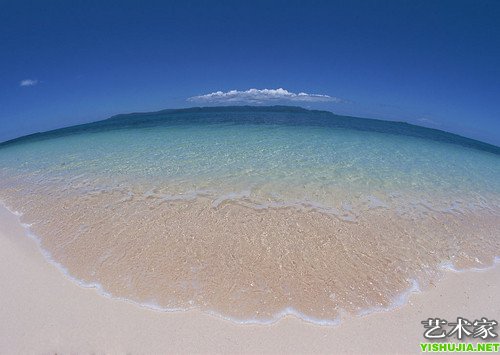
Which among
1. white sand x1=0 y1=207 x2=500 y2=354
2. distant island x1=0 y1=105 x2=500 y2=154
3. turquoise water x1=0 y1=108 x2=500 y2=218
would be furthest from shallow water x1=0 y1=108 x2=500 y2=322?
distant island x1=0 y1=105 x2=500 y2=154

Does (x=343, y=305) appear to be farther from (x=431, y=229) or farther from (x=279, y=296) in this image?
(x=431, y=229)

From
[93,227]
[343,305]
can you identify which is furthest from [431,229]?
[93,227]

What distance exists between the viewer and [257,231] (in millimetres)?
5414

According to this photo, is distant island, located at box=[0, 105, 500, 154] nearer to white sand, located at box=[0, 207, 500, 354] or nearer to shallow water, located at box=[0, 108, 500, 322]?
shallow water, located at box=[0, 108, 500, 322]

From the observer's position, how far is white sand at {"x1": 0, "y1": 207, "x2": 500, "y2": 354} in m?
3.04

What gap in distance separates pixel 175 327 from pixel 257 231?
2519mm

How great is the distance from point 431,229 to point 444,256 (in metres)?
1.13

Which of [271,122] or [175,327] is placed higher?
[271,122]

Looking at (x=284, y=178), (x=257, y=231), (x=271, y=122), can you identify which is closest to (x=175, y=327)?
(x=257, y=231)

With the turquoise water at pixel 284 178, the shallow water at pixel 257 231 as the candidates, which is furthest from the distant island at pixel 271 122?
the shallow water at pixel 257 231

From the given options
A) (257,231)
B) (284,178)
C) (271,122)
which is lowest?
(257,231)

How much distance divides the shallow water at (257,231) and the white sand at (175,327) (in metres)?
0.20

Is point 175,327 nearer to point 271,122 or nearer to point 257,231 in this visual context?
point 257,231

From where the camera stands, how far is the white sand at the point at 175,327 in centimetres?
304
